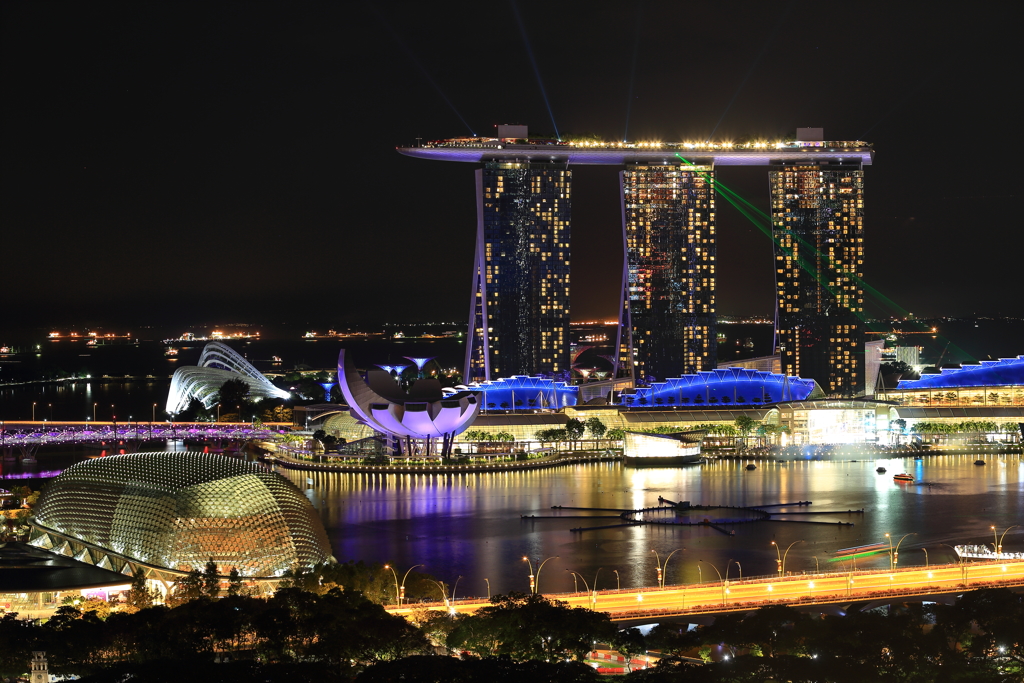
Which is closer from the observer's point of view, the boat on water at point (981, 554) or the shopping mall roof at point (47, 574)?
the shopping mall roof at point (47, 574)

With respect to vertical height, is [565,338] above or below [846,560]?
above

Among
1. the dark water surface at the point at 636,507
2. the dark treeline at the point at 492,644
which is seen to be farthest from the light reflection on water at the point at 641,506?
the dark treeline at the point at 492,644

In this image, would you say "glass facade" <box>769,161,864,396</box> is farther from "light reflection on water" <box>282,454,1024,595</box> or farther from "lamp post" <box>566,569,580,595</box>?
"lamp post" <box>566,569,580,595</box>

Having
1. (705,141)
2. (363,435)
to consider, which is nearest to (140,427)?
(363,435)

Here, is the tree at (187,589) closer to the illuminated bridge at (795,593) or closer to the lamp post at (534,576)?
the illuminated bridge at (795,593)

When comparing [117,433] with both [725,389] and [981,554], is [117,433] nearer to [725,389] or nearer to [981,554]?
[725,389]

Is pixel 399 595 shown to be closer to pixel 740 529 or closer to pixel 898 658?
pixel 898 658
